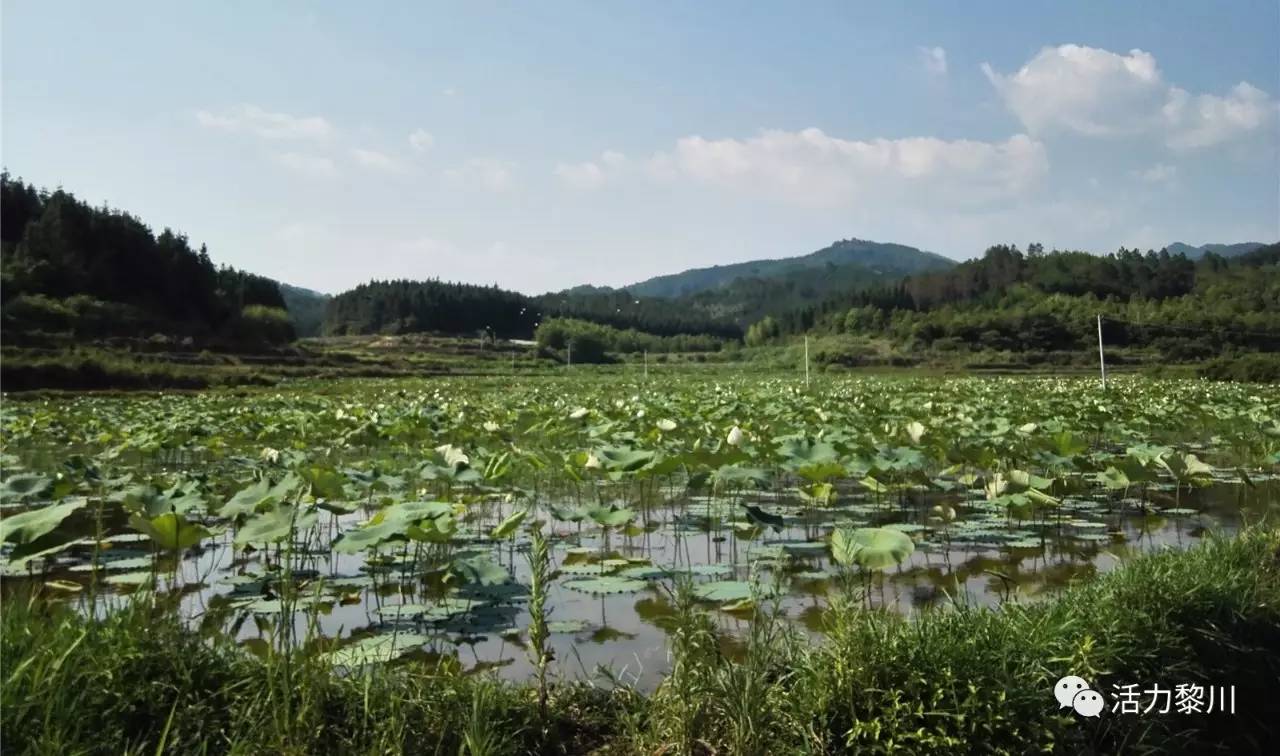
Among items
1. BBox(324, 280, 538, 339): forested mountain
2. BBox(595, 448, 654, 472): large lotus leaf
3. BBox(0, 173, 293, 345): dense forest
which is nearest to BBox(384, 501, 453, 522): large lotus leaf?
BBox(595, 448, 654, 472): large lotus leaf

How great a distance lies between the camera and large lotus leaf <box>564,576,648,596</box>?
384 cm

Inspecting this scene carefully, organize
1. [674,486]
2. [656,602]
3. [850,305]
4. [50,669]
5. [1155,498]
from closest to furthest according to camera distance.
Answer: [50,669]
[656,602]
[1155,498]
[674,486]
[850,305]

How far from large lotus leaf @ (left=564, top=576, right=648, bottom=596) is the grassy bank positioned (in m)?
1.09

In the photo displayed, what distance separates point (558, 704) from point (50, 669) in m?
1.33

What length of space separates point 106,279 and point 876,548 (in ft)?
171

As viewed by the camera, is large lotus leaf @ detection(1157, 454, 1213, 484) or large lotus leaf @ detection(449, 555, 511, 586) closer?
large lotus leaf @ detection(449, 555, 511, 586)

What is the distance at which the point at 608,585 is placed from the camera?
12.7 feet

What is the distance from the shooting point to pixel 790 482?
7516 millimetres

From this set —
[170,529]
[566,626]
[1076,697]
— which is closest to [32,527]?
[170,529]

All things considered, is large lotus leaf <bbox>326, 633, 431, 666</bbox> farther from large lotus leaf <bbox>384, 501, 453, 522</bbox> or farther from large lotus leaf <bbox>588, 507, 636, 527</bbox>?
large lotus leaf <bbox>588, 507, 636, 527</bbox>

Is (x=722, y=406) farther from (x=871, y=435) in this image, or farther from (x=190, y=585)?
(x=190, y=585)

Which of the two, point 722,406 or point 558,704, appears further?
point 722,406

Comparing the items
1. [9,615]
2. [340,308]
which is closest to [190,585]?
[9,615]

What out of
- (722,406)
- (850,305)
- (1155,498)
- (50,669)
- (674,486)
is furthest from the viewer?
(850,305)
